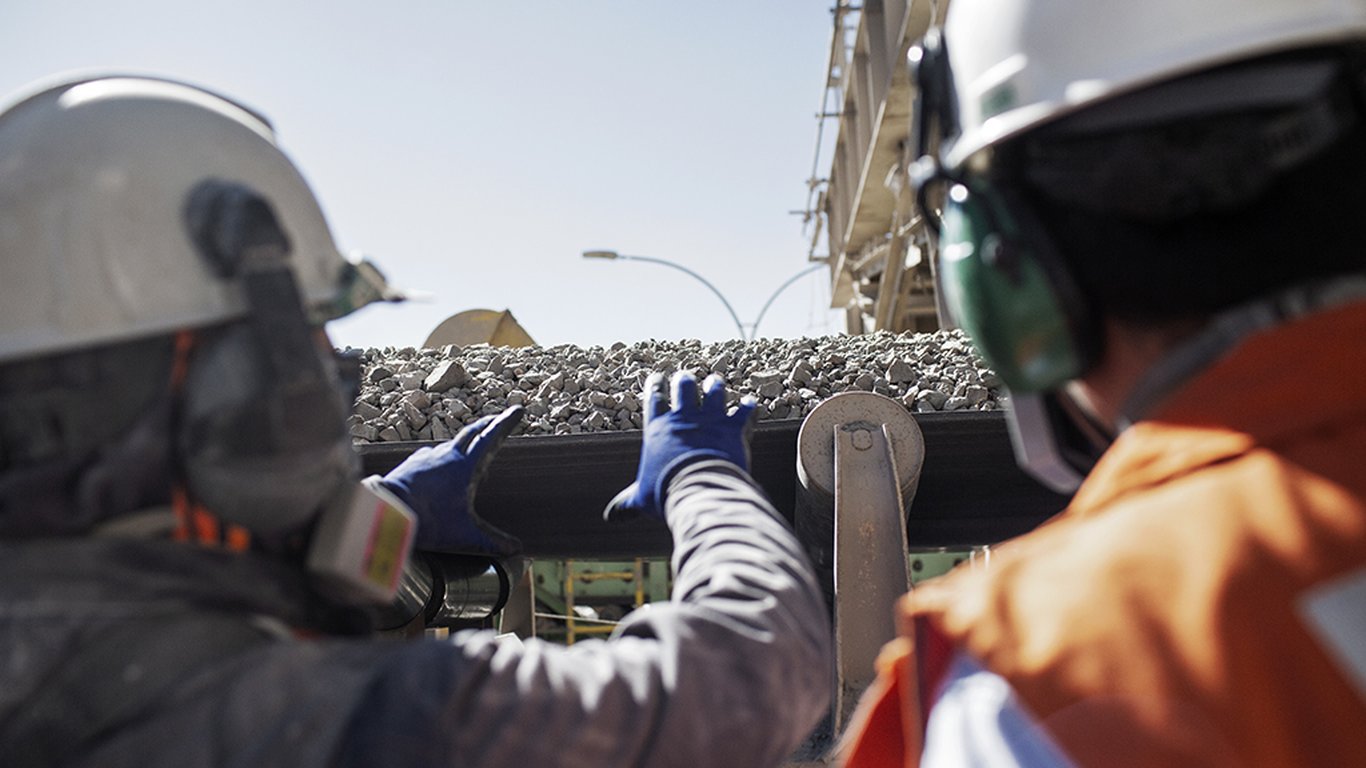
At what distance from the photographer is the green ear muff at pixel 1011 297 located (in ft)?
3.94

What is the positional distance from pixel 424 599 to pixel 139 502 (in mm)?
1211

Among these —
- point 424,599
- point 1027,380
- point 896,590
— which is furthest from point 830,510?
point 1027,380

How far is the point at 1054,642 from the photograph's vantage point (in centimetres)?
93

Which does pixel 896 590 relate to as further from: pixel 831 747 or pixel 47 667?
pixel 47 667

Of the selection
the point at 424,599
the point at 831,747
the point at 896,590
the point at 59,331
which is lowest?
the point at 831,747

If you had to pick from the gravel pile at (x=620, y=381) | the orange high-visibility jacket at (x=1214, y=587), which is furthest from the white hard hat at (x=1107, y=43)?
the gravel pile at (x=620, y=381)

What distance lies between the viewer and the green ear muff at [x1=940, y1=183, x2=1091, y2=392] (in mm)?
1201

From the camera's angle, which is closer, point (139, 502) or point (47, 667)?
point (47, 667)

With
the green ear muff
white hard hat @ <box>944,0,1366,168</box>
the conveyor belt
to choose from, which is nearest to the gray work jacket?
the green ear muff

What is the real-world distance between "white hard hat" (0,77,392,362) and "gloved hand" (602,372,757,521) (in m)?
0.84

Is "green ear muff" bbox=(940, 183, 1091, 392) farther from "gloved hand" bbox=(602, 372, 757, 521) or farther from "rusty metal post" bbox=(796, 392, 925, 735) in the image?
"rusty metal post" bbox=(796, 392, 925, 735)

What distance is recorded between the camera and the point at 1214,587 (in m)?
0.86

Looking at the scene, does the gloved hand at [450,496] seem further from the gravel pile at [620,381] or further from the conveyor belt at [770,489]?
the gravel pile at [620,381]

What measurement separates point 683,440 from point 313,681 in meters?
0.95
